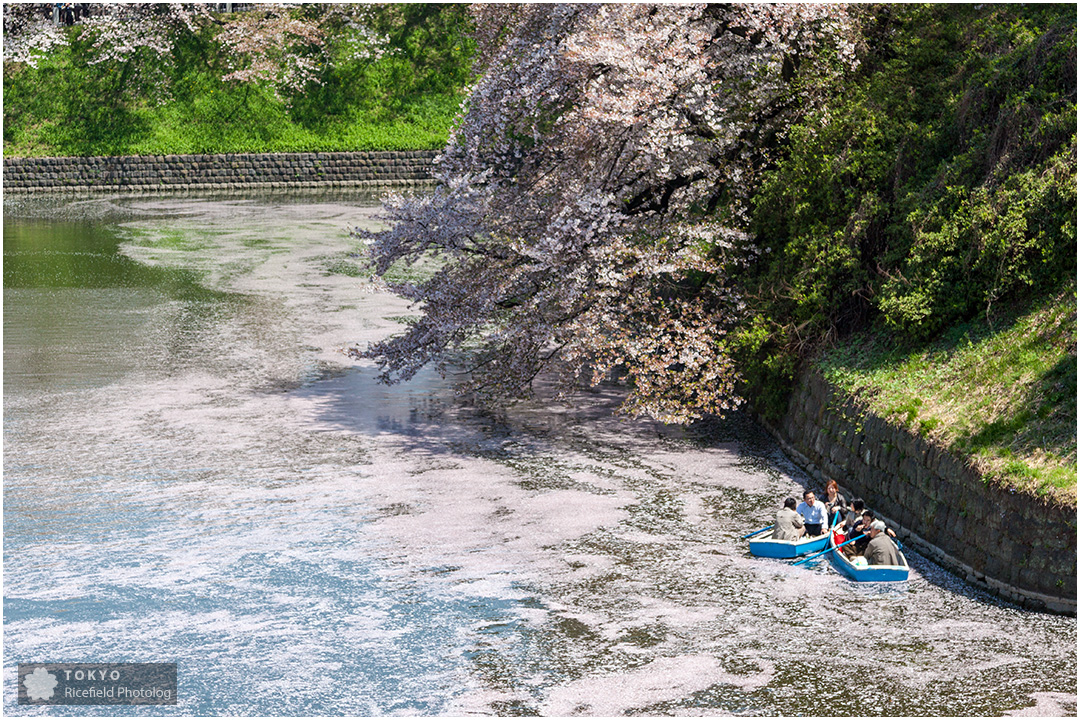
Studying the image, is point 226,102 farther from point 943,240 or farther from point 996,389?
point 996,389

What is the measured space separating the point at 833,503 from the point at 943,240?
4.81 m

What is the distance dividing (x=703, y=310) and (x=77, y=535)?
11728mm

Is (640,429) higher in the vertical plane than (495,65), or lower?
lower

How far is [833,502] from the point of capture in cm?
1716

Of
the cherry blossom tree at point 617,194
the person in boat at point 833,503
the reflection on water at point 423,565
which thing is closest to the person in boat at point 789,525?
the reflection on water at point 423,565

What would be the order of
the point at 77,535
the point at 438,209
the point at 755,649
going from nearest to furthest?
the point at 755,649 < the point at 77,535 < the point at 438,209

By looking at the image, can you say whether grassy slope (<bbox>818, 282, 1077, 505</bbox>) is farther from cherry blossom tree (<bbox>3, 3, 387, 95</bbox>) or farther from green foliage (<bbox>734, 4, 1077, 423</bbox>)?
cherry blossom tree (<bbox>3, 3, 387, 95</bbox>)

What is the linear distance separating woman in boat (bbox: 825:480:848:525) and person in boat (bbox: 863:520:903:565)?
1.39 meters

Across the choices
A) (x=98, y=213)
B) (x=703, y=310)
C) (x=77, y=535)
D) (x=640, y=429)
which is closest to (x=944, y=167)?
(x=703, y=310)

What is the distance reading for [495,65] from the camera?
2414 centimetres

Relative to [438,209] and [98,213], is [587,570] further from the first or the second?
[98,213]

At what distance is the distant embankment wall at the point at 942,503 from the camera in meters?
13.8

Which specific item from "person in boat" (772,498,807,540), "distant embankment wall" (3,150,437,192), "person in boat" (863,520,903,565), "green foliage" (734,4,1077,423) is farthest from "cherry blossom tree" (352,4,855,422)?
"distant embankment wall" (3,150,437,192)

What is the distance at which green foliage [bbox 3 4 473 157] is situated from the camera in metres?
54.3
